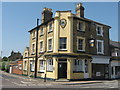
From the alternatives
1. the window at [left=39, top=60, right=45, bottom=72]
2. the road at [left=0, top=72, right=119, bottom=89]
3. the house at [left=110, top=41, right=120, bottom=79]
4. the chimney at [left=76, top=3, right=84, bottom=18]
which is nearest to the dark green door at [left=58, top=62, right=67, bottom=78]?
the road at [left=0, top=72, right=119, bottom=89]

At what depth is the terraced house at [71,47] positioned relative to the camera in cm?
2120

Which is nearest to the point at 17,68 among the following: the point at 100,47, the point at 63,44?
the point at 63,44

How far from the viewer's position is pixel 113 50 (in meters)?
27.8

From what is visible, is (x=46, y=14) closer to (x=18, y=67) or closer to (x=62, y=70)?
(x=62, y=70)

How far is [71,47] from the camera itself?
21.3m

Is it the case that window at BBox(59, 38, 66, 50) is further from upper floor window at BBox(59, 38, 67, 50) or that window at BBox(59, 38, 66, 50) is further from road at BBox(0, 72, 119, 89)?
road at BBox(0, 72, 119, 89)

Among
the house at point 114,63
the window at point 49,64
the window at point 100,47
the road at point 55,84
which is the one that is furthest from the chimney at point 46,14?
the house at point 114,63

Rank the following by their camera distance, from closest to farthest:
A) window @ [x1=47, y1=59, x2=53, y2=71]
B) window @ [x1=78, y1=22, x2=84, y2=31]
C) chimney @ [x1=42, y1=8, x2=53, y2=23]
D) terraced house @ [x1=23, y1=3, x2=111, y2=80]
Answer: terraced house @ [x1=23, y1=3, x2=111, y2=80]
window @ [x1=47, y1=59, x2=53, y2=71]
window @ [x1=78, y1=22, x2=84, y2=31]
chimney @ [x1=42, y1=8, x2=53, y2=23]

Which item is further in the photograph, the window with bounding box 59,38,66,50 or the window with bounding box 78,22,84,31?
the window with bounding box 78,22,84,31

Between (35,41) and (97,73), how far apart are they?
11.9 m

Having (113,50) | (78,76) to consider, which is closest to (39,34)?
(78,76)

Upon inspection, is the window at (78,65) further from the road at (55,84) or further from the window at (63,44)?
the road at (55,84)

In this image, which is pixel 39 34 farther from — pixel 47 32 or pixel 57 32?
pixel 57 32

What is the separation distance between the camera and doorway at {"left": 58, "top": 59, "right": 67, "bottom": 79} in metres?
21.2
